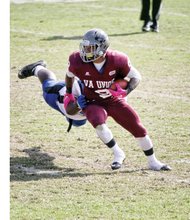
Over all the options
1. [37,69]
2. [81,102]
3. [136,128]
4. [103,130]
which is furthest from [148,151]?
A: [37,69]

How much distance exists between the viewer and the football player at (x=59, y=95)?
9266 millimetres

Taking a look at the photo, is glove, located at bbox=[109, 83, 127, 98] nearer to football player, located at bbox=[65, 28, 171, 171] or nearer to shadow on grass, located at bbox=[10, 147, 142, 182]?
football player, located at bbox=[65, 28, 171, 171]

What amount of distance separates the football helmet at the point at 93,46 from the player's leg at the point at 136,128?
0.64 metres

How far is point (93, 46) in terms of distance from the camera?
28.4ft

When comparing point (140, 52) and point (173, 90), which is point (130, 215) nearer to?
point (173, 90)

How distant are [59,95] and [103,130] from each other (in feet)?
4.95

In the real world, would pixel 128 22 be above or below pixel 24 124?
below

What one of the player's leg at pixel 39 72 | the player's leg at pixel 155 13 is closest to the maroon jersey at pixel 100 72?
the player's leg at pixel 39 72

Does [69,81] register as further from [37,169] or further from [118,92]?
[37,169]

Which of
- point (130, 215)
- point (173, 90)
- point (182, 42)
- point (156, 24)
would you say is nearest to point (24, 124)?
point (173, 90)

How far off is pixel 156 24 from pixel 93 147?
8.90 metres

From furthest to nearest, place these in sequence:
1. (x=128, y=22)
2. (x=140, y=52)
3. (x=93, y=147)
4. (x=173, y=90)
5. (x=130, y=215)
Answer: (x=128, y=22) → (x=140, y=52) → (x=173, y=90) → (x=93, y=147) → (x=130, y=215)

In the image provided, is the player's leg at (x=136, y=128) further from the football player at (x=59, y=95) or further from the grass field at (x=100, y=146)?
the football player at (x=59, y=95)

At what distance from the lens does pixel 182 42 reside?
16641 mm
